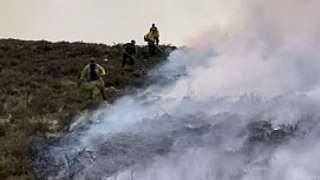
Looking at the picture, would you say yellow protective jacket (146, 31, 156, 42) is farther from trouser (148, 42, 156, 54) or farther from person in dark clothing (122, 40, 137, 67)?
person in dark clothing (122, 40, 137, 67)

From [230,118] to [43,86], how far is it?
9438 millimetres

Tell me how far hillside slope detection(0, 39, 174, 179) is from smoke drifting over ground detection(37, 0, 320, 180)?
3.33ft

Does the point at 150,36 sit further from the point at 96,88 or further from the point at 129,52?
the point at 96,88

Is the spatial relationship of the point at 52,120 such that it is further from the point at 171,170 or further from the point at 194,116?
the point at 171,170

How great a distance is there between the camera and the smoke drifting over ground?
53.0ft

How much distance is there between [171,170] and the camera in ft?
53.1

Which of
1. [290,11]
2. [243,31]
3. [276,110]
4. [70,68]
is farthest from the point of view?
[70,68]

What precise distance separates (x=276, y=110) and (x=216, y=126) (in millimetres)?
1625

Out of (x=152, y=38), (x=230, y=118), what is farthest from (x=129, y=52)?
(x=230, y=118)

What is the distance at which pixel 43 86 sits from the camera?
26.1m

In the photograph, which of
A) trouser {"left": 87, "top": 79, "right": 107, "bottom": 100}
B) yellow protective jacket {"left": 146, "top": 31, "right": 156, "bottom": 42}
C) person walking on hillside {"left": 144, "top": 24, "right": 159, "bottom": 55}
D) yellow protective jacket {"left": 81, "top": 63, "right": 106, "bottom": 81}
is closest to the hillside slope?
trouser {"left": 87, "top": 79, "right": 107, "bottom": 100}

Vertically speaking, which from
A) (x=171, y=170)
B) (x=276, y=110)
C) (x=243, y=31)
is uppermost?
(x=243, y=31)

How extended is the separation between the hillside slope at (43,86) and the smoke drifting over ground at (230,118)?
102 cm

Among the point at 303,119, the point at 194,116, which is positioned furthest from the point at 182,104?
the point at 303,119
